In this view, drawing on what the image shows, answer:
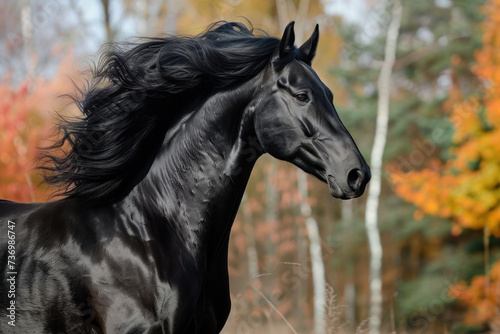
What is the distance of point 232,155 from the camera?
315 centimetres

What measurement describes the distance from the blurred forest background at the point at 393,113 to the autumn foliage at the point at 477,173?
34mm

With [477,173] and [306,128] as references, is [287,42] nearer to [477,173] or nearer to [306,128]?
[306,128]

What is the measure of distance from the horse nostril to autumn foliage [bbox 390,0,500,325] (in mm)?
11249

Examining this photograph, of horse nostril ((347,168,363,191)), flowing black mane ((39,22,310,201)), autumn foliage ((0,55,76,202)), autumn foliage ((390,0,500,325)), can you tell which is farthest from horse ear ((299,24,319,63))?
autumn foliage ((390,0,500,325))

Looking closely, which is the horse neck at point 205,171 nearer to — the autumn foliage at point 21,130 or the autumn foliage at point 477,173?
the autumn foliage at point 21,130

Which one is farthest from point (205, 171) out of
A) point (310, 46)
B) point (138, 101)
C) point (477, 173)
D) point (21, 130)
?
point (477, 173)

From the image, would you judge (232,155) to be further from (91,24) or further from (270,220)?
(270,220)

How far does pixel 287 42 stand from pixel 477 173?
40.0ft

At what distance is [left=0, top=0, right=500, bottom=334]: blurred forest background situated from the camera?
13672mm

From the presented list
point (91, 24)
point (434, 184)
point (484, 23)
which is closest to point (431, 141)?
point (434, 184)

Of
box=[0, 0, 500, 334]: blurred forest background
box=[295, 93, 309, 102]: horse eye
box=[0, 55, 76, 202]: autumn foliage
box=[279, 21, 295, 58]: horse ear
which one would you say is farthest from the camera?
box=[0, 0, 500, 334]: blurred forest background

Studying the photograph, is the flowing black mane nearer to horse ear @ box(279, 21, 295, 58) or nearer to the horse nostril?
horse ear @ box(279, 21, 295, 58)

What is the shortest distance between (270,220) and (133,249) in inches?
689

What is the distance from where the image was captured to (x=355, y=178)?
2922 mm
